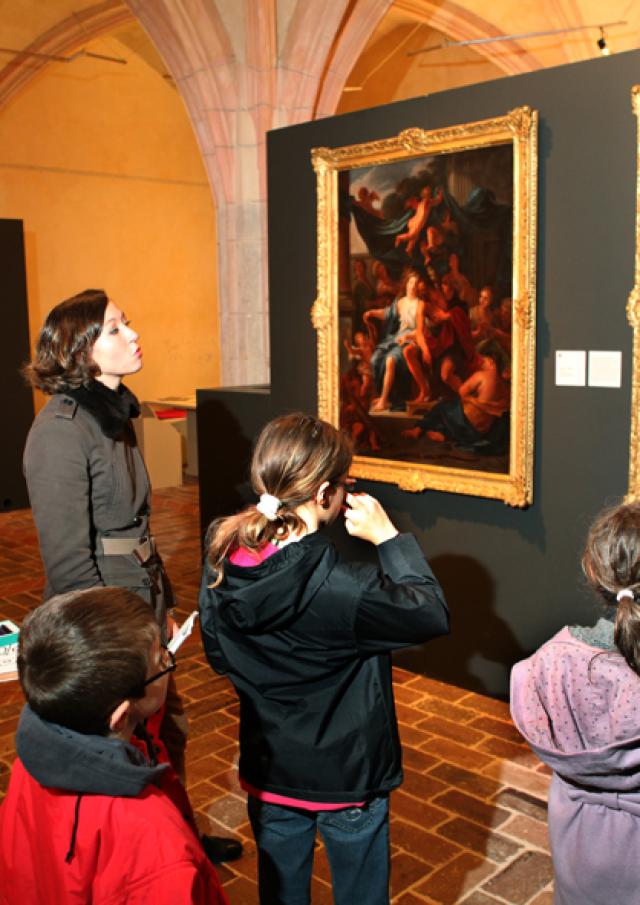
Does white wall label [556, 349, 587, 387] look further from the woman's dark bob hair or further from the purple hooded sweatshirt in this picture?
the purple hooded sweatshirt

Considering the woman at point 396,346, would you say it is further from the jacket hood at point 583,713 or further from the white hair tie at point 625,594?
the white hair tie at point 625,594

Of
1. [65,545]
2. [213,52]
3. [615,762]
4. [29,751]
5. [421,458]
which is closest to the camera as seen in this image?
[29,751]

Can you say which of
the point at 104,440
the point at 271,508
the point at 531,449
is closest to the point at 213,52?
the point at 531,449

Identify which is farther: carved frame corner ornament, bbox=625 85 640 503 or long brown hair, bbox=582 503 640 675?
carved frame corner ornament, bbox=625 85 640 503

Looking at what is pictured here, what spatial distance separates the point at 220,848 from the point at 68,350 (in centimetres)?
212

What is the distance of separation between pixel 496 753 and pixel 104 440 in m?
2.72

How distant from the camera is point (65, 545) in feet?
11.3

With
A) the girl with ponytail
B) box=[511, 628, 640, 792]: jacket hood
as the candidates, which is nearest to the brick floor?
the girl with ponytail

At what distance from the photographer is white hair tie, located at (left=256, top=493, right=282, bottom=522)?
261 cm

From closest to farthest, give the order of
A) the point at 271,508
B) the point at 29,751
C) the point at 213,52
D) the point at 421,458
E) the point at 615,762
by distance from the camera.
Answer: the point at 29,751
the point at 615,762
the point at 271,508
the point at 421,458
the point at 213,52

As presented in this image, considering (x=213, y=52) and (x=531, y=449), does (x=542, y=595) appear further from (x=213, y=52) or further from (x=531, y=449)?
(x=213, y=52)

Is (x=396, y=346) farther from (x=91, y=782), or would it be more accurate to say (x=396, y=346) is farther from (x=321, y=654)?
(x=91, y=782)

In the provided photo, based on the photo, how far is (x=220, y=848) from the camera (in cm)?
402

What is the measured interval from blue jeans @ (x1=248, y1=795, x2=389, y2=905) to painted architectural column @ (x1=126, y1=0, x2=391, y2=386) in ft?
24.3
